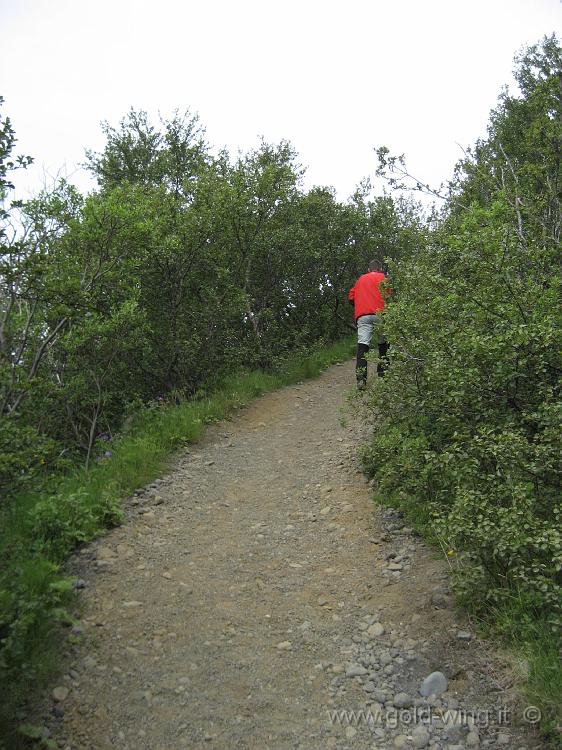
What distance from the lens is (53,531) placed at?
509 centimetres

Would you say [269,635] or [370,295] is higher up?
[370,295]

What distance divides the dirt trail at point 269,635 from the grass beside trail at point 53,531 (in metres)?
0.19

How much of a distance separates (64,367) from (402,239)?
376 inches

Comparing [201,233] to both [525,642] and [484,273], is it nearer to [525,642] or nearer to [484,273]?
[484,273]

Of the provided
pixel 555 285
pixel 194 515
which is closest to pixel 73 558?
pixel 194 515

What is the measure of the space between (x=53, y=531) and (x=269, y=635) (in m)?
2.15

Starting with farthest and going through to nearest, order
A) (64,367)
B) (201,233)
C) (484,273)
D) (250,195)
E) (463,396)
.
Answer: (250,195), (201,233), (64,367), (484,273), (463,396)

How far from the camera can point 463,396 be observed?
4.89 metres

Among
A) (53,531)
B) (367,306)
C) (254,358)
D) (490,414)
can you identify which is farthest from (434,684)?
(254,358)

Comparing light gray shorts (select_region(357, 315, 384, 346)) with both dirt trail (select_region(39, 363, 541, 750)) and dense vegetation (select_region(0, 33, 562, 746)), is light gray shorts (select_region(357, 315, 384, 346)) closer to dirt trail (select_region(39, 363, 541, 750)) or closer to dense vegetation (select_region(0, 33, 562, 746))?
dense vegetation (select_region(0, 33, 562, 746))

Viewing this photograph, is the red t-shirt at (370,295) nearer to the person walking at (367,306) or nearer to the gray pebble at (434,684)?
the person walking at (367,306)

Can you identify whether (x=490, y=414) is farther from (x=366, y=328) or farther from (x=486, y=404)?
(x=366, y=328)

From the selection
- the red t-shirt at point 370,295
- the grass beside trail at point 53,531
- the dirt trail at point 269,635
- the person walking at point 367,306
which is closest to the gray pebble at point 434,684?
the dirt trail at point 269,635

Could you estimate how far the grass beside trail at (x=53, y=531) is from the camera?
10.8 feet
